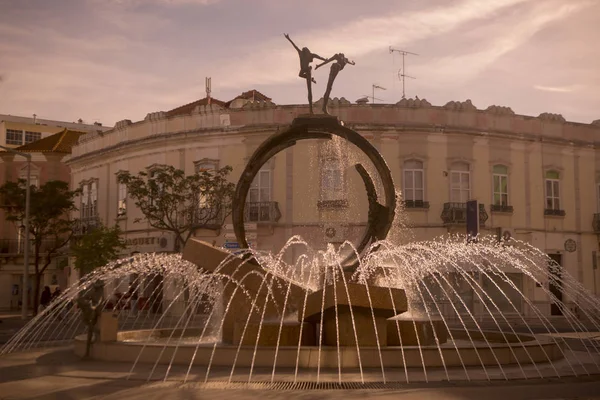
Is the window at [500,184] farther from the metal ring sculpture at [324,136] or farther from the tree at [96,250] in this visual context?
the metal ring sculpture at [324,136]

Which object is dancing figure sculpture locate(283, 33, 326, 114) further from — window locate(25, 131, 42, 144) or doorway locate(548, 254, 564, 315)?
window locate(25, 131, 42, 144)

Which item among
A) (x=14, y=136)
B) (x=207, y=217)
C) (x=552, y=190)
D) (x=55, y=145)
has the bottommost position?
(x=207, y=217)

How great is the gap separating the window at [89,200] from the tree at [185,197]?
27.5ft

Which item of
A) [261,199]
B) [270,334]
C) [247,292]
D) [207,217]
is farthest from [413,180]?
[270,334]

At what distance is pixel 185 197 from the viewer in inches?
1363

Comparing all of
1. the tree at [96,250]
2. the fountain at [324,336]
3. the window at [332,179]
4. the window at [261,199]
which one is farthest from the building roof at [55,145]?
the fountain at [324,336]

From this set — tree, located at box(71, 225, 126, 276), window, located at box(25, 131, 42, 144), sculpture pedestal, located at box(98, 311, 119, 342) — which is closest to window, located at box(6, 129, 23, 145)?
window, located at box(25, 131, 42, 144)

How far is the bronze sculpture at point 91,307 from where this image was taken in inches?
558

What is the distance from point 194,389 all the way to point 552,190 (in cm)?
3204

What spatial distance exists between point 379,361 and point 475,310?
24024mm

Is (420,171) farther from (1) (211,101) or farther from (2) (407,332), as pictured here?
(2) (407,332)

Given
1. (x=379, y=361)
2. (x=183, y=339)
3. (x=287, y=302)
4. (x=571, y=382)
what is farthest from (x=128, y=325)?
(x=571, y=382)

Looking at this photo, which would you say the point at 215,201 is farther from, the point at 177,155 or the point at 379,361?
the point at 379,361

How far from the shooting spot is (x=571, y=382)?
11.2 m
